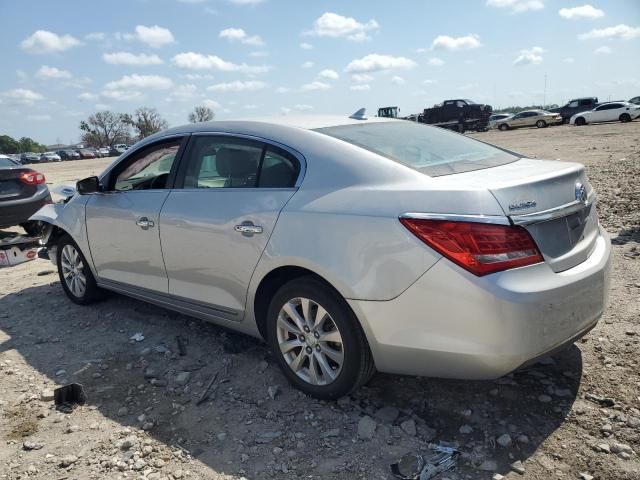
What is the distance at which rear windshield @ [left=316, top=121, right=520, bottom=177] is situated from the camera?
120 inches

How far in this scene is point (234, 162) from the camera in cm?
362

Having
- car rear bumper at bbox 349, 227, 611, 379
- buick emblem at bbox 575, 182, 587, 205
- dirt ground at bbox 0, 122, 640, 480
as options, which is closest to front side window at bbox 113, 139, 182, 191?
dirt ground at bbox 0, 122, 640, 480

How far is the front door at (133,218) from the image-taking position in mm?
4070

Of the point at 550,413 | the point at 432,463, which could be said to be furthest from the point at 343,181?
the point at 550,413

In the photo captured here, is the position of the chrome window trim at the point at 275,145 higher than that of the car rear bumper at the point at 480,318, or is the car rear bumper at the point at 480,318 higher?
the chrome window trim at the point at 275,145

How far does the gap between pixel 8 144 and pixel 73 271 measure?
109787 millimetres

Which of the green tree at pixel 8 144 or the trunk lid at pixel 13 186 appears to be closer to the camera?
the trunk lid at pixel 13 186

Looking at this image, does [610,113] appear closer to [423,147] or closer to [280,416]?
[423,147]

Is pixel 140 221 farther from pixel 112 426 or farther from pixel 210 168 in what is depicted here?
pixel 112 426

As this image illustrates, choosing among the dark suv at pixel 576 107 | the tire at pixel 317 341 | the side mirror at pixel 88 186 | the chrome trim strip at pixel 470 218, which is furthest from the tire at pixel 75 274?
the dark suv at pixel 576 107

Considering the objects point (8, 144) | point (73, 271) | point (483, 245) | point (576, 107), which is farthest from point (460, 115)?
point (8, 144)

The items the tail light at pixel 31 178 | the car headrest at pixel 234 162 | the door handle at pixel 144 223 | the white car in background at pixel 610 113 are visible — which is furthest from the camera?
the white car in background at pixel 610 113

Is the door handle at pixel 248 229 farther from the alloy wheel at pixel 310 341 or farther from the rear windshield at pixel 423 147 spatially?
the rear windshield at pixel 423 147

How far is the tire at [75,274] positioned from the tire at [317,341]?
250cm
